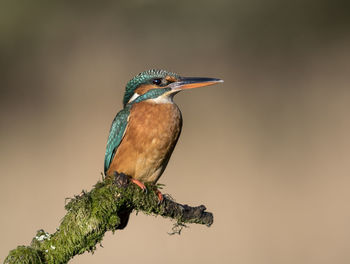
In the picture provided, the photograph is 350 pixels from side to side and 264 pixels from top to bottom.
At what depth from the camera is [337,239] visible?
436cm

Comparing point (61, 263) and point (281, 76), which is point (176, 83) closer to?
point (61, 263)

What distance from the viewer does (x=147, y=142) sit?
7.58ft

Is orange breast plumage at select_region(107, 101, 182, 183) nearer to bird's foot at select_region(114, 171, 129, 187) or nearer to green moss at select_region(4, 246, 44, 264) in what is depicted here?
bird's foot at select_region(114, 171, 129, 187)

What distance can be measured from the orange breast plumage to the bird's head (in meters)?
0.07

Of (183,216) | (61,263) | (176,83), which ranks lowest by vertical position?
(61,263)

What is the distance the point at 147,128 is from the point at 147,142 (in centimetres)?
7

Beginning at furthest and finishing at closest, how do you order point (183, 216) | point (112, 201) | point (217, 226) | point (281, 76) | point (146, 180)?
point (281, 76) < point (217, 226) < point (146, 180) < point (183, 216) < point (112, 201)

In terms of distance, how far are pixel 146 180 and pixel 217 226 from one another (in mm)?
2080

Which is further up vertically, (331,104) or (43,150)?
(331,104)

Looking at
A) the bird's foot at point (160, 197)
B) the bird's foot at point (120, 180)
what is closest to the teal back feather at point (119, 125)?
the bird's foot at point (160, 197)


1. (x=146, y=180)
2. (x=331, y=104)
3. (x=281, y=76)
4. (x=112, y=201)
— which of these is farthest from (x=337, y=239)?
(x=112, y=201)

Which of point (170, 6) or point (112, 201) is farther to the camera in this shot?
point (170, 6)

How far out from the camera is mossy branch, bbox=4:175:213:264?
59.3 inches

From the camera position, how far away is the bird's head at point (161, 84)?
2.41 m
